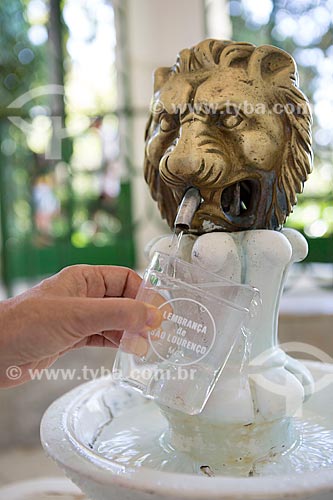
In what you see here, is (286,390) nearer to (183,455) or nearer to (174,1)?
(183,455)

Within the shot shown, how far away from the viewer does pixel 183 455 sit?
63 centimetres

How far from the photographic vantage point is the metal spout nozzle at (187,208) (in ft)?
1.99

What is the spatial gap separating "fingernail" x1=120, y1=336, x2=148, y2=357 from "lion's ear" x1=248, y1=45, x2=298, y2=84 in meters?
0.31

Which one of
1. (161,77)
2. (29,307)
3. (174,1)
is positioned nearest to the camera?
(29,307)

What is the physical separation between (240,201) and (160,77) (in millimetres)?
179

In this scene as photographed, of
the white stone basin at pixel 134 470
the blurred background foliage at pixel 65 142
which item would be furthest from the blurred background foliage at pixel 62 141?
the white stone basin at pixel 134 470

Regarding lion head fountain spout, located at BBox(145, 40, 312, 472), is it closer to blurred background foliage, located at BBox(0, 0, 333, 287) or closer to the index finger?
the index finger

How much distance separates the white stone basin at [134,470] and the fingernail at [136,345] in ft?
0.33

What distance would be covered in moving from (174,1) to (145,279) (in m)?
1.70

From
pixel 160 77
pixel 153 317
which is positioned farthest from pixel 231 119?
pixel 153 317

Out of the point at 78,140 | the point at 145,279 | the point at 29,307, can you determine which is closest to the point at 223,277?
the point at 145,279

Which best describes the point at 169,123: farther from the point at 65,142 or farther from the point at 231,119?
the point at 65,142

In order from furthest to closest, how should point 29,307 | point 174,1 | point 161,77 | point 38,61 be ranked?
point 38,61 < point 174,1 < point 161,77 < point 29,307

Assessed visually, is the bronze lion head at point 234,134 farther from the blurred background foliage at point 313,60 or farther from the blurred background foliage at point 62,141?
the blurred background foliage at point 62,141
